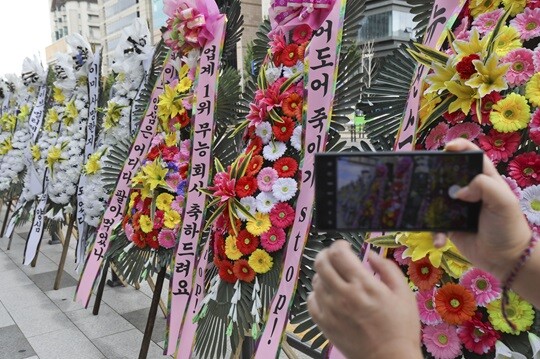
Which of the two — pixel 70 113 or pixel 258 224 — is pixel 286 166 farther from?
pixel 70 113

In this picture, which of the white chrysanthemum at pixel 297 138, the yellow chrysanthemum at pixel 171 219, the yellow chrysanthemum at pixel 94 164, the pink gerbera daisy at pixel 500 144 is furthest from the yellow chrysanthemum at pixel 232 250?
the yellow chrysanthemum at pixel 94 164

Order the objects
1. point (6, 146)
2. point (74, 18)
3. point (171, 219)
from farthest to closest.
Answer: point (74, 18), point (6, 146), point (171, 219)

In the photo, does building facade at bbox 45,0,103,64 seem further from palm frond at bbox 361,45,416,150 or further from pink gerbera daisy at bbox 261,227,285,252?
palm frond at bbox 361,45,416,150

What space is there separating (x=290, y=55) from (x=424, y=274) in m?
0.95

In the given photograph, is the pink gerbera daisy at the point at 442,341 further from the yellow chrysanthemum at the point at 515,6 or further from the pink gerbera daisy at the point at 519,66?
the yellow chrysanthemum at the point at 515,6

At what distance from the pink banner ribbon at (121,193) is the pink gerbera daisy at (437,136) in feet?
5.52

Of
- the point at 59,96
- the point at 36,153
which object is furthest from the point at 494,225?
the point at 36,153

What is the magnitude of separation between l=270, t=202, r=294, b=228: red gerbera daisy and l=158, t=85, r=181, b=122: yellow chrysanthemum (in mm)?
929

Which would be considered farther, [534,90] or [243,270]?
[243,270]

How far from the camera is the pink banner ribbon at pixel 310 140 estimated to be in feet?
5.63

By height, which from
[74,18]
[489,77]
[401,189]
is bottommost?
[401,189]

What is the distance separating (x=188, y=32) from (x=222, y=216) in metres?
0.95

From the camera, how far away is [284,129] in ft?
6.01

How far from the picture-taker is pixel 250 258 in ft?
6.02
